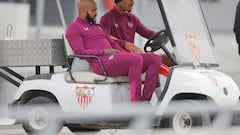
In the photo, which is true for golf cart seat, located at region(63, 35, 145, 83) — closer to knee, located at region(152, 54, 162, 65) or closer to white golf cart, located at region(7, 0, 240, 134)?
white golf cart, located at region(7, 0, 240, 134)

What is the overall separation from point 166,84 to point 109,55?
1.84ft

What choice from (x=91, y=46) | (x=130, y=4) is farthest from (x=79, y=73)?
(x=130, y=4)

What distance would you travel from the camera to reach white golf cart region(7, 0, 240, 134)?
700 cm

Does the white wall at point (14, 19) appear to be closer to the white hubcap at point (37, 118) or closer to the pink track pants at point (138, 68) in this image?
the white hubcap at point (37, 118)

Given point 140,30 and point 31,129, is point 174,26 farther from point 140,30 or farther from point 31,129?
point 31,129

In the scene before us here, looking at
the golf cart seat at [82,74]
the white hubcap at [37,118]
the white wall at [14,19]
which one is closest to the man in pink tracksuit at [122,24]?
the golf cart seat at [82,74]

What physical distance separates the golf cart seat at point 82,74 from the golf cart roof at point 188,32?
0.51 m

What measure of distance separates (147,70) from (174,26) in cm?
63

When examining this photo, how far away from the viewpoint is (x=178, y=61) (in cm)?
742

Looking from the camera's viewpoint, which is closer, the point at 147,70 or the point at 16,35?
the point at 147,70

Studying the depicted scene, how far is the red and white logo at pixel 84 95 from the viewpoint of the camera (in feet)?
23.9

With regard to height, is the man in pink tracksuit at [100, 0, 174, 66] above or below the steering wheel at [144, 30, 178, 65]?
above

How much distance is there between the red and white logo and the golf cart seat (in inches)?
2.8

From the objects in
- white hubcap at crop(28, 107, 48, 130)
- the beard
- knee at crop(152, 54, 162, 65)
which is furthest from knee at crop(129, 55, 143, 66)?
white hubcap at crop(28, 107, 48, 130)
